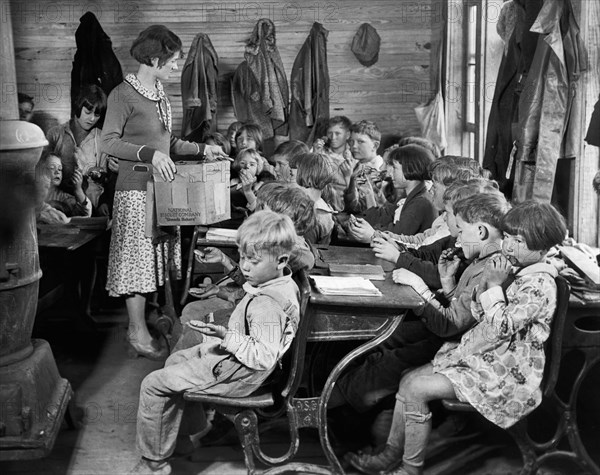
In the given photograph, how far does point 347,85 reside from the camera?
8742 mm

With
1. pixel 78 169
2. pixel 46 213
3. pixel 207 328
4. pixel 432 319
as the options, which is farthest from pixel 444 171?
pixel 78 169

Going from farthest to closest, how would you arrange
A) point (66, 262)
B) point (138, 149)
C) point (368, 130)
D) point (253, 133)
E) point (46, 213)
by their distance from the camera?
1. point (253, 133)
2. point (368, 130)
3. point (46, 213)
4. point (66, 262)
5. point (138, 149)

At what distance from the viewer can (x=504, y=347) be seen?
9.61 feet

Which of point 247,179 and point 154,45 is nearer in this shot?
point 154,45

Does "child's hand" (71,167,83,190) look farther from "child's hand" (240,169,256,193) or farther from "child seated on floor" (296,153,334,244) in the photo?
"child seated on floor" (296,153,334,244)

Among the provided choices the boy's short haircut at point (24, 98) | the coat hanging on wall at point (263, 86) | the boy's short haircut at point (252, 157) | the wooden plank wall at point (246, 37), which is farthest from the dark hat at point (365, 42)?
the boy's short haircut at point (252, 157)

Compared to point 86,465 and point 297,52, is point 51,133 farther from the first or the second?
point 86,465

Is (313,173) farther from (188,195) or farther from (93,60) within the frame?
(93,60)

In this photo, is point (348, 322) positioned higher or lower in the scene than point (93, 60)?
lower

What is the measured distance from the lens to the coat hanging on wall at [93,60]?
783 centimetres

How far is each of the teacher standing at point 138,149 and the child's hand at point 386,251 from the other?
140cm

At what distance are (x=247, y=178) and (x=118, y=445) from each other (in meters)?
2.26

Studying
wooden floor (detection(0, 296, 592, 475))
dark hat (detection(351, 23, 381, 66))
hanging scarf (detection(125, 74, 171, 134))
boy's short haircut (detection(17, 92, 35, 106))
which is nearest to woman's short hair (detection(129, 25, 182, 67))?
hanging scarf (detection(125, 74, 171, 134))

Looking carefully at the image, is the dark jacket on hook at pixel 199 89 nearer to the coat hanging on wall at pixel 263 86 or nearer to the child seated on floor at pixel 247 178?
the coat hanging on wall at pixel 263 86
